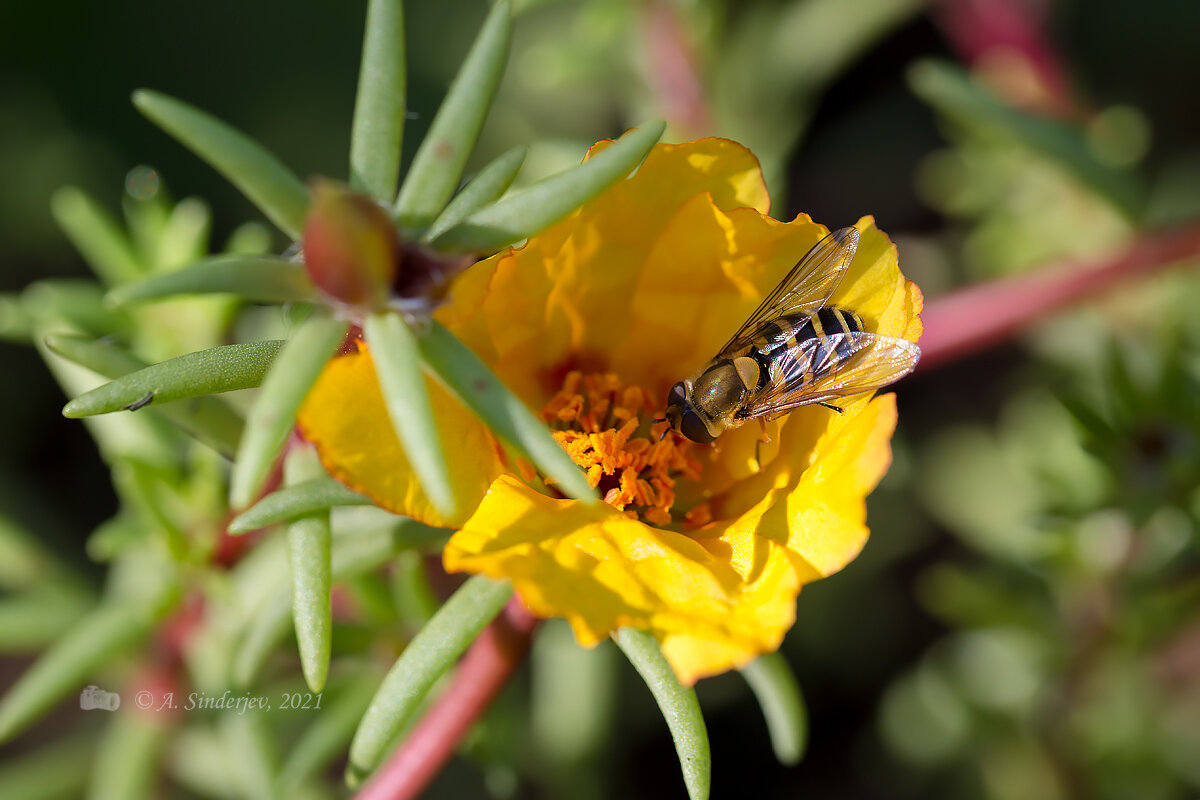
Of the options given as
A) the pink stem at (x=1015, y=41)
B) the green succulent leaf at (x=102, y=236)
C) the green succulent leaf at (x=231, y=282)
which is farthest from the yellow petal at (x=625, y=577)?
the pink stem at (x=1015, y=41)

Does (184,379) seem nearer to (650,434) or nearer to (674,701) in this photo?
(674,701)

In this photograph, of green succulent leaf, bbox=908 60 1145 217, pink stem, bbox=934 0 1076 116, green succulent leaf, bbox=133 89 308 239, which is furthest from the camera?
pink stem, bbox=934 0 1076 116

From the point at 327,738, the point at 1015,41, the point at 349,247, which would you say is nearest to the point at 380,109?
the point at 349,247

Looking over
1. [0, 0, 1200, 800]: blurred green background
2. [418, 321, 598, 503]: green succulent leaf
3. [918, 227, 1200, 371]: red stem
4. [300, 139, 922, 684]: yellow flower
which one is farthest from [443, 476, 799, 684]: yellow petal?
[0, 0, 1200, 800]: blurred green background

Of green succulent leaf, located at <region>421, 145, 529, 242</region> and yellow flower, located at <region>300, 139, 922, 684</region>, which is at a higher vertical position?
green succulent leaf, located at <region>421, 145, 529, 242</region>

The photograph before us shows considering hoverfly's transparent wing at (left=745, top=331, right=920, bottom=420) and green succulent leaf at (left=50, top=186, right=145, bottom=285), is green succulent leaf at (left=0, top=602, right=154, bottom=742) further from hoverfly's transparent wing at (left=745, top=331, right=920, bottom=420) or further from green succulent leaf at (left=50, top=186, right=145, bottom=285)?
hoverfly's transparent wing at (left=745, top=331, right=920, bottom=420)

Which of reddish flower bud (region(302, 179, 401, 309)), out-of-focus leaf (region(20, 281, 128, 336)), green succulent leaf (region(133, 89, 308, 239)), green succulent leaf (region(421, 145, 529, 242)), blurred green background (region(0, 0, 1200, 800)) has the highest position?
green succulent leaf (region(133, 89, 308, 239))
